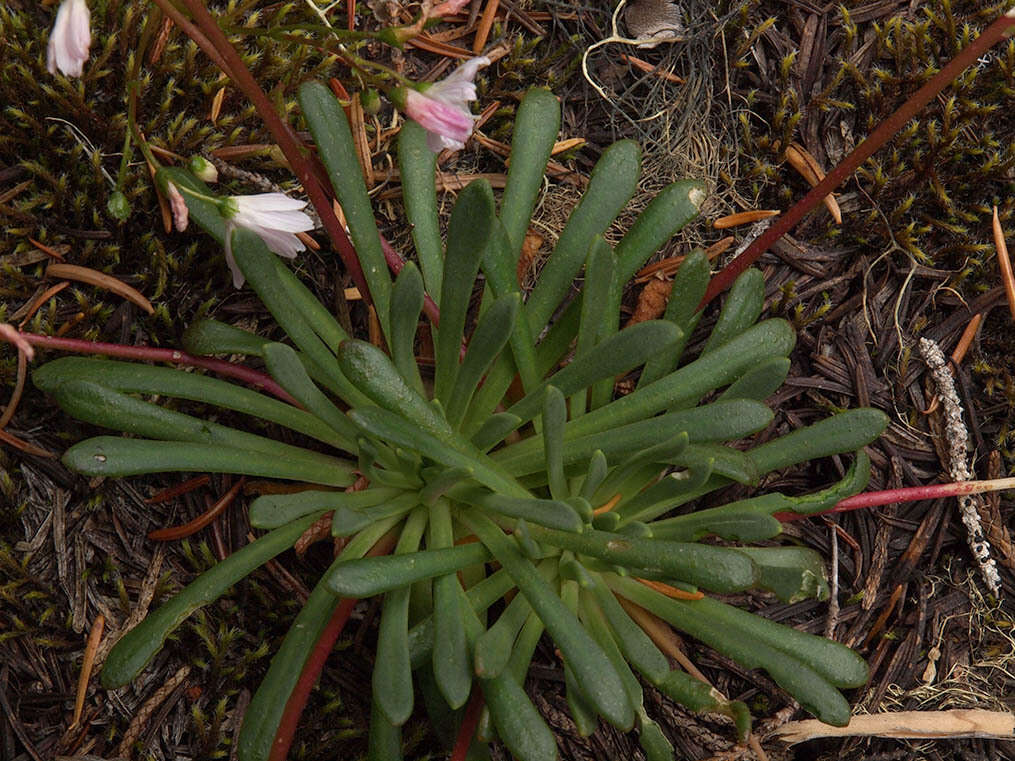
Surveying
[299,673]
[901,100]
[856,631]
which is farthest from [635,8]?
[299,673]

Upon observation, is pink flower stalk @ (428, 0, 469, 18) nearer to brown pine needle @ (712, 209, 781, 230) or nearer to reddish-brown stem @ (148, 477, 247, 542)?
brown pine needle @ (712, 209, 781, 230)

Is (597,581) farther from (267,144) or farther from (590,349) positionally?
(267,144)

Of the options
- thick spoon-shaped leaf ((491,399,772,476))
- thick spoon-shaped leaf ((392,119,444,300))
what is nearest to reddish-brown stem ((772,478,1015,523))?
thick spoon-shaped leaf ((491,399,772,476))

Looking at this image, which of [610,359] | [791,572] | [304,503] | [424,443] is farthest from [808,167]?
[304,503]

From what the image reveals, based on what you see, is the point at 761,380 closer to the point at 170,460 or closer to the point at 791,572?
the point at 791,572

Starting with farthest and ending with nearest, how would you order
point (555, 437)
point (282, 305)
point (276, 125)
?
point (282, 305)
point (555, 437)
point (276, 125)

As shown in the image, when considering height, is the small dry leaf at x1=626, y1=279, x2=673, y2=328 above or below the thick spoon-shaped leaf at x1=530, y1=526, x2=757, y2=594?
above

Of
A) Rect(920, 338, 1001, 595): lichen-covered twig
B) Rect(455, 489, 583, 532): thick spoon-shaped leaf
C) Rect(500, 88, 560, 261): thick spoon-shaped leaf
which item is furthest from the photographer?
Rect(920, 338, 1001, 595): lichen-covered twig
